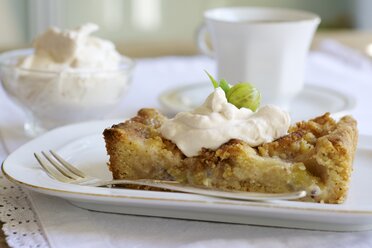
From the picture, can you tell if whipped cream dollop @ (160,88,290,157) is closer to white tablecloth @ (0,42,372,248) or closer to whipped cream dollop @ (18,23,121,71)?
white tablecloth @ (0,42,372,248)

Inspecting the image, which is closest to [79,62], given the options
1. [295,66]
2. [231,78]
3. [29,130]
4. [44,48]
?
[44,48]

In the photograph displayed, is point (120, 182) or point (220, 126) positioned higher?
point (220, 126)

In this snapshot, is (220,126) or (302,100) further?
(302,100)

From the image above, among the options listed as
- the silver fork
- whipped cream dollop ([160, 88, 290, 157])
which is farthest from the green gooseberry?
the silver fork

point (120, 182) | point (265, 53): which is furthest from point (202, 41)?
point (120, 182)

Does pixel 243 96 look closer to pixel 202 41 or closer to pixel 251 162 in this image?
pixel 251 162
